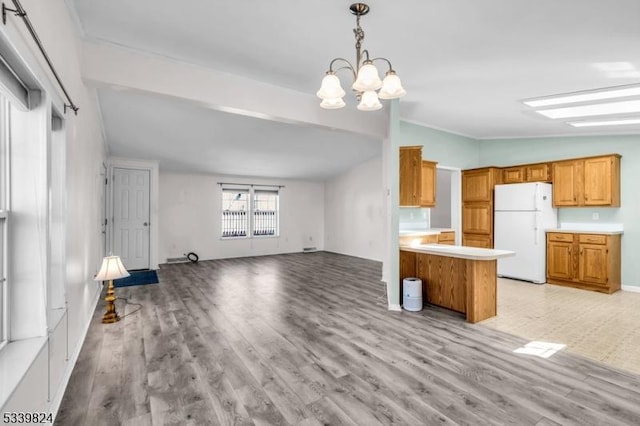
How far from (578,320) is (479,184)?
3.03 metres

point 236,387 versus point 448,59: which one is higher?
point 448,59

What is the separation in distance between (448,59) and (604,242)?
163 inches

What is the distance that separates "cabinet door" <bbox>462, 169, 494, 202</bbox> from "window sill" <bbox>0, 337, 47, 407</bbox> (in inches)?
252

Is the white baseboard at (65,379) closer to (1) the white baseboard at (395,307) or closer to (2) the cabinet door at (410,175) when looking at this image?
(1) the white baseboard at (395,307)

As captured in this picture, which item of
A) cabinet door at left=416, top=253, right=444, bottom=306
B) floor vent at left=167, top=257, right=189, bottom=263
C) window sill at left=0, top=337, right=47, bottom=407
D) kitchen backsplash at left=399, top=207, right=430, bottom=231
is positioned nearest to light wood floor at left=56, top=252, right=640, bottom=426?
cabinet door at left=416, top=253, right=444, bottom=306

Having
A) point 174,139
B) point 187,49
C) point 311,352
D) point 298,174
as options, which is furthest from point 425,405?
point 298,174

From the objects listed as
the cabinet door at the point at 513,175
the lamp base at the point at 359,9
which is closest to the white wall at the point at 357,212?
the cabinet door at the point at 513,175

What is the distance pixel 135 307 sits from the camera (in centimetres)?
405

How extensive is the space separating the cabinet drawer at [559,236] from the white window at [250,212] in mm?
6543

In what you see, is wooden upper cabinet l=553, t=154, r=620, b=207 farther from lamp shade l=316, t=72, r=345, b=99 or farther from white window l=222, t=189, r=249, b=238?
white window l=222, t=189, r=249, b=238

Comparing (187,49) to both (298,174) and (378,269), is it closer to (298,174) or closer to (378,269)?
(378,269)

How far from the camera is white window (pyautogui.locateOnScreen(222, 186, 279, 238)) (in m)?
8.51

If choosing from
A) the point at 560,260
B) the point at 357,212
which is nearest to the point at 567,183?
the point at 560,260

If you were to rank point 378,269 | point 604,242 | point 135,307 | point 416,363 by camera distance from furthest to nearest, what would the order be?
point 378,269, point 604,242, point 135,307, point 416,363
